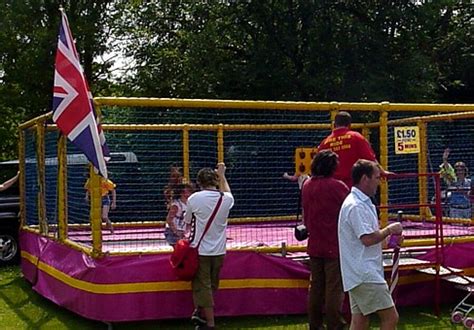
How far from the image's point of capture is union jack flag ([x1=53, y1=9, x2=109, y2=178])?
7.98 metres

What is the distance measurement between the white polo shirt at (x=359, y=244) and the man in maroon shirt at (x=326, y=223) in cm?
130

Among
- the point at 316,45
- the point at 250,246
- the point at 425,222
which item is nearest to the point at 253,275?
the point at 250,246

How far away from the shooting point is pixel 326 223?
24.7 feet

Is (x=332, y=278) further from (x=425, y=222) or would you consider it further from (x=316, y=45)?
(x=316, y=45)

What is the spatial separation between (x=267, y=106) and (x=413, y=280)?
279 cm

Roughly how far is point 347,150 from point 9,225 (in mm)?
7597

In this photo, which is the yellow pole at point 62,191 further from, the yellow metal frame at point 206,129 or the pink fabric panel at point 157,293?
the pink fabric panel at point 157,293

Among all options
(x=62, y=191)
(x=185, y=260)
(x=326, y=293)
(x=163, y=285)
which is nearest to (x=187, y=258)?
(x=185, y=260)

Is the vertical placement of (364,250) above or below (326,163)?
below

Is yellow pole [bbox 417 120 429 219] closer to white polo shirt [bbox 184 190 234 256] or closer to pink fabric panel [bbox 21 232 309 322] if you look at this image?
pink fabric panel [bbox 21 232 309 322]

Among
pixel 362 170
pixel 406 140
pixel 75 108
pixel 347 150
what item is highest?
pixel 75 108

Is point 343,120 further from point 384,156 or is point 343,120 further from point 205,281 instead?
point 205,281

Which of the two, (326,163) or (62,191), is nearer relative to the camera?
(326,163)

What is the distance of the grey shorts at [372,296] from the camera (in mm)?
6066
